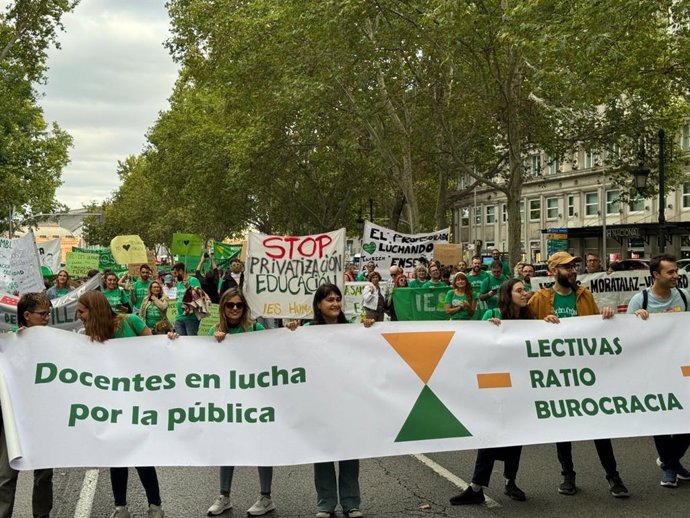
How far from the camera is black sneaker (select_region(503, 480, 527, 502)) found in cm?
646

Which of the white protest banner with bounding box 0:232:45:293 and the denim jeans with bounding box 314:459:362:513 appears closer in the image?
the denim jeans with bounding box 314:459:362:513

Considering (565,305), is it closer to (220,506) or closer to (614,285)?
(220,506)

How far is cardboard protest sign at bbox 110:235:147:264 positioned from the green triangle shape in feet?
47.5

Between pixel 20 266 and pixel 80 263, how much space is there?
7.24m

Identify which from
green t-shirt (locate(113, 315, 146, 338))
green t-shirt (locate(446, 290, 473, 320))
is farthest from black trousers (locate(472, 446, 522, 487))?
green t-shirt (locate(446, 290, 473, 320))

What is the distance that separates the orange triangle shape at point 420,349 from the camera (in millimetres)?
6320

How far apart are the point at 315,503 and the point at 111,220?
326 ft

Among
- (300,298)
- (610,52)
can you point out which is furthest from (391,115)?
(300,298)

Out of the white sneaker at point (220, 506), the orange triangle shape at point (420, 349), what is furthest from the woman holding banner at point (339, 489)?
the orange triangle shape at point (420, 349)

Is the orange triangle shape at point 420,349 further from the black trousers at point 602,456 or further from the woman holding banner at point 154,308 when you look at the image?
the woman holding banner at point 154,308

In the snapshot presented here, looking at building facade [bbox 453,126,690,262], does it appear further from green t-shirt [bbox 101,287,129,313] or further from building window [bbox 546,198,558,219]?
green t-shirt [bbox 101,287,129,313]

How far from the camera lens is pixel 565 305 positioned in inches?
282

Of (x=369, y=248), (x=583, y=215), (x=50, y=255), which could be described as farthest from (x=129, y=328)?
(x=583, y=215)

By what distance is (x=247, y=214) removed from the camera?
50.7 meters
